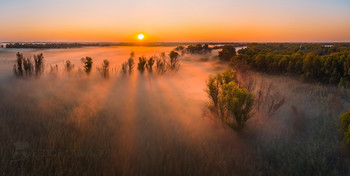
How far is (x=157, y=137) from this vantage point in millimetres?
5836

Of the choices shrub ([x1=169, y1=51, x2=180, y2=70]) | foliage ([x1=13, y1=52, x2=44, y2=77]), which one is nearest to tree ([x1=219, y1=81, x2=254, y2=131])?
foliage ([x1=13, y1=52, x2=44, y2=77])

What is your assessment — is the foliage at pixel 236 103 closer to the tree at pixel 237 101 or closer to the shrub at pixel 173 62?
Answer: the tree at pixel 237 101

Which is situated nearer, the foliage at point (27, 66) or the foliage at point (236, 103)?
the foliage at point (236, 103)

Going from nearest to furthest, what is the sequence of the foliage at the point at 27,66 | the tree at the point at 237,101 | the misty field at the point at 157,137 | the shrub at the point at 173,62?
the misty field at the point at 157,137 < the tree at the point at 237,101 < the foliage at the point at 27,66 < the shrub at the point at 173,62

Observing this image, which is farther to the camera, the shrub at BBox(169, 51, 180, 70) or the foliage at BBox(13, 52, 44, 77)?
the shrub at BBox(169, 51, 180, 70)

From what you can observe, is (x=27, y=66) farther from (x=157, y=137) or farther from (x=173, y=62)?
(x=157, y=137)

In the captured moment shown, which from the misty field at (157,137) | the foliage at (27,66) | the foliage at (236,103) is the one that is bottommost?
the misty field at (157,137)

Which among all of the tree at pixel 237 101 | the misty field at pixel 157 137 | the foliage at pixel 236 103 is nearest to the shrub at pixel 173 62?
the misty field at pixel 157 137

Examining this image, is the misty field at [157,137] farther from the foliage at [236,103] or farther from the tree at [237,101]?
the tree at [237,101]

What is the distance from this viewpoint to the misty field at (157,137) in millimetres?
4566

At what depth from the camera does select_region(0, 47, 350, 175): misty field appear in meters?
4.57

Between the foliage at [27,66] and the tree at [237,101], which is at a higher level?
the foliage at [27,66]

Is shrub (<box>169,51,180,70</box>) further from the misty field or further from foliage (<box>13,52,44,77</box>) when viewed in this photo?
foliage (<box>13,52,44,77</box>)

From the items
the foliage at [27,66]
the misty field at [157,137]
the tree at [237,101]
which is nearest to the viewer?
the misty field at [157,137]
